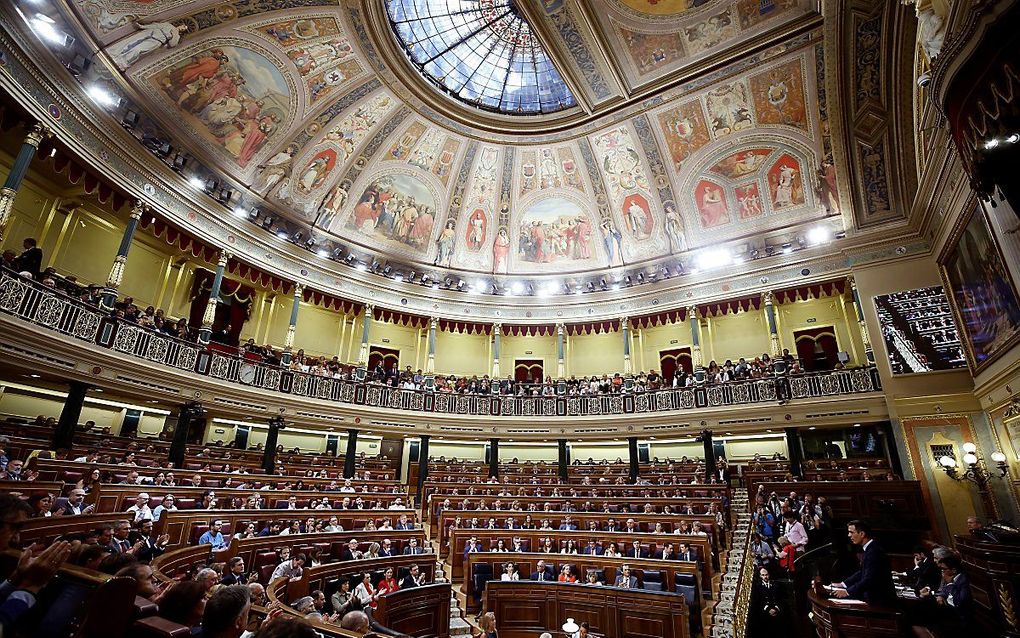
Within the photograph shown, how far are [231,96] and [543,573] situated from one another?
52.1 ft

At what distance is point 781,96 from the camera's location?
51.8 ft

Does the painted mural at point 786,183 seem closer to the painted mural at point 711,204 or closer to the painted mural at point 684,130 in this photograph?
the painted mural at point 711,204

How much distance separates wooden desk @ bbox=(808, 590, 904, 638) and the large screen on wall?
10.6 m

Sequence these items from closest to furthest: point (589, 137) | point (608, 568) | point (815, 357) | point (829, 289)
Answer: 1. point (608, 568)
2. point (829, 289)
3. point (815, 357)
4. point (589, 137)

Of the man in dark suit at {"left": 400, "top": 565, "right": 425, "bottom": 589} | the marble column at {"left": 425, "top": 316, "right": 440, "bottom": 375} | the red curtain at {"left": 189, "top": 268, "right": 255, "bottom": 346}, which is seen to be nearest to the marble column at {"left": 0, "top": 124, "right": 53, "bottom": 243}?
the red curtain at {"left": 189, "top": 268, "right": 255, "bottom": 346}

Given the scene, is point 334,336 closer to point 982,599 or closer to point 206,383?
point 206,383

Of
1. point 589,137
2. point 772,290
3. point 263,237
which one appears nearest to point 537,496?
point 772,290

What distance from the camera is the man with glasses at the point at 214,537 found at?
24.7 feet

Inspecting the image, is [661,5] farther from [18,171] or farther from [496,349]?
[18,171]

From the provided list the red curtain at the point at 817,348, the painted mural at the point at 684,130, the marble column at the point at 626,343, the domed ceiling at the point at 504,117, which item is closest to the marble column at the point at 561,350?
the marble column at the point at 626,343

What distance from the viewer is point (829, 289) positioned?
54.1 feet

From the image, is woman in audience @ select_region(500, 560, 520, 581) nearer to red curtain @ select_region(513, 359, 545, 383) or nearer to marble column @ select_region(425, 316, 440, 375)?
marble column @ select_region(425, 316, 440, 375)

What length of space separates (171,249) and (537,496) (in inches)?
562

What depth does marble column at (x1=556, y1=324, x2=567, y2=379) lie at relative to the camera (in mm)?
20953
